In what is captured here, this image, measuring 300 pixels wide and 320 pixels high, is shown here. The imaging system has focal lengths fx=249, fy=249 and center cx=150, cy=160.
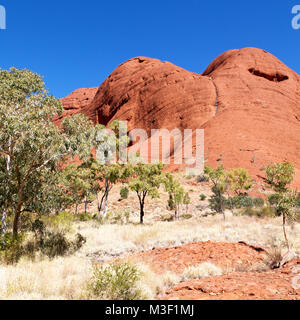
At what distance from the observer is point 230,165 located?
116 feet

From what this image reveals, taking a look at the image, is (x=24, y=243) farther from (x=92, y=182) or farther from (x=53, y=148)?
(x=92, y=182)

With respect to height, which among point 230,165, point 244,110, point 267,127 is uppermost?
point 244,110

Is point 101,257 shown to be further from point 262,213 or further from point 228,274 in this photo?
point 262,213

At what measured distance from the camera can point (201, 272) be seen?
274 inches

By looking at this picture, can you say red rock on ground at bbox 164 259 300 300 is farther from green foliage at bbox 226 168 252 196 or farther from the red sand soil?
green foliage at bbox 226 168 252 196

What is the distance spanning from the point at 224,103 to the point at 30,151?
4899 centimetres

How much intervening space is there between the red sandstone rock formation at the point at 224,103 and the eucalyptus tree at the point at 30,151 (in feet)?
98.6

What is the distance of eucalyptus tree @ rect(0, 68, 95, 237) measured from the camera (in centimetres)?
750

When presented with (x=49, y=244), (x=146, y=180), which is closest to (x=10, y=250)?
(x=49, y=244)

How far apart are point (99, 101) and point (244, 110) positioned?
4282 cm

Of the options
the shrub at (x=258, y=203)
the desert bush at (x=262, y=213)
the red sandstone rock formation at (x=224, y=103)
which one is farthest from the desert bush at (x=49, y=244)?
the red sandstone rock formation at (x=224, y=103)

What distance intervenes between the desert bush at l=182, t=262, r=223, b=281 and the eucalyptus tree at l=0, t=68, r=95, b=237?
5.22 metres

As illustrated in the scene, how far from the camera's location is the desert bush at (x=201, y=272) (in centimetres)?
684
